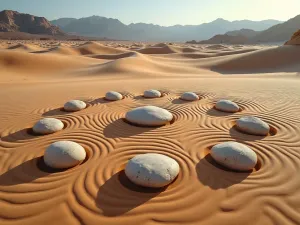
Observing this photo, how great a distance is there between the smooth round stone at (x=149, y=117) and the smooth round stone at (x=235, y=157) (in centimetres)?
174

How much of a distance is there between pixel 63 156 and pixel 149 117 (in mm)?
2211

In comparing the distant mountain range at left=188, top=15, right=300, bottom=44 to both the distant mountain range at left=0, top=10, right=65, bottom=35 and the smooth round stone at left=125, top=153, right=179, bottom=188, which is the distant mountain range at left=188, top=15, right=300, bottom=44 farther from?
the distant mountain range at left=0, top=10, right=65, bottom=35

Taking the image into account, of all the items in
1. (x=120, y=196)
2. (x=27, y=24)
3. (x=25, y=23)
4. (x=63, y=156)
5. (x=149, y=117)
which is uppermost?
(x=25, y=23)

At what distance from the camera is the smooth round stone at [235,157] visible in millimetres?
3549

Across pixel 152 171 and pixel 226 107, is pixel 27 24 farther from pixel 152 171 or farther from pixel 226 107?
pixel 152 171

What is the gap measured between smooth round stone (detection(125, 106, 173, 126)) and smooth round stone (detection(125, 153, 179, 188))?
1.75 metres

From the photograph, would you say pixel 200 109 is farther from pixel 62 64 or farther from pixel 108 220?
pixel 62 64

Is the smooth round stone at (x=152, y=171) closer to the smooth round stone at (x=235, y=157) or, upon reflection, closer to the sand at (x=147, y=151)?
the sand at (x=147, y=151)

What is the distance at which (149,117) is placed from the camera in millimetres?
5207

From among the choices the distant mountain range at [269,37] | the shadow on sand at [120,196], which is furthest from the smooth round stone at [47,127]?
the distant mountain range at [269,37]

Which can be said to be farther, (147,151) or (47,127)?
(47,127)

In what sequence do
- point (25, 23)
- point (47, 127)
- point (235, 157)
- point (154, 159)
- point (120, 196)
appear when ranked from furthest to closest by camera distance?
point (25, 23), point (47, 127), point (235, 157), point (154, 159), point (120, 196)

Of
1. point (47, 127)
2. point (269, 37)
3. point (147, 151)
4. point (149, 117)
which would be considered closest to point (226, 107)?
point (149, 117)

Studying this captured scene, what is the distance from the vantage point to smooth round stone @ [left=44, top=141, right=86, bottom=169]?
359cm
